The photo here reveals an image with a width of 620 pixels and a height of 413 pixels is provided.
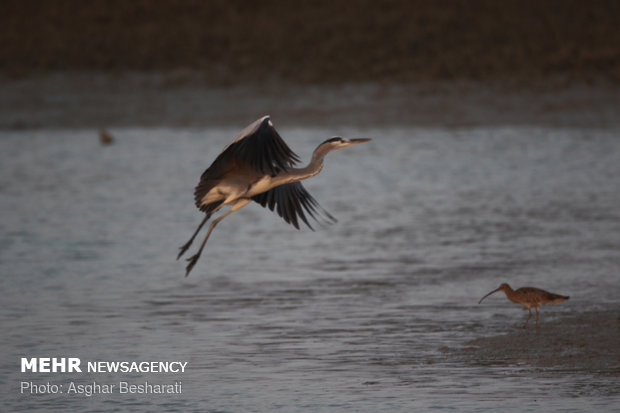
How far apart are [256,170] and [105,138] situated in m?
13.0

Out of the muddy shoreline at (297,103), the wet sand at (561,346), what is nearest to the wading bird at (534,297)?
the wet sand at (561,346)

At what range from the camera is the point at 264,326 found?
7.51m

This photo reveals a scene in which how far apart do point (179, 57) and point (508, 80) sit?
283 inches

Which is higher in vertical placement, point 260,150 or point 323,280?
point 260,150

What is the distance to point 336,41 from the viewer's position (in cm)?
2442

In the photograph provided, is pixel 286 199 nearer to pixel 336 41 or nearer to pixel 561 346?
pixel 561 346

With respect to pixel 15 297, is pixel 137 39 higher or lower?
higher

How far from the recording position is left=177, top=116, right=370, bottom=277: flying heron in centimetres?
660

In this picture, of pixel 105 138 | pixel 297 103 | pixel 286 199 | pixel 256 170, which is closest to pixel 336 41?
pixel 297 103

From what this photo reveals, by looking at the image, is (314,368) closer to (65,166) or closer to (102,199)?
(102,199)

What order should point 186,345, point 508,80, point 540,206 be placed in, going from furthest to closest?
point 508,80
point 540,206
point 186,345

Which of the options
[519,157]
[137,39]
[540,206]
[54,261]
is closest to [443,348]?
[54,261]

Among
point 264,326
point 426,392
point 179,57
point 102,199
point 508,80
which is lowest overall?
point 426,392

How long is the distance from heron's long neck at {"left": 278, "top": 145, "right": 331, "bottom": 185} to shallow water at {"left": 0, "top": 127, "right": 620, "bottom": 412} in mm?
1063
